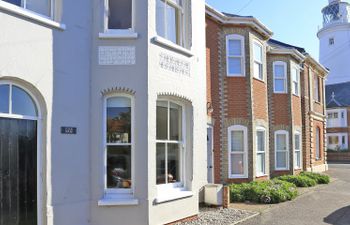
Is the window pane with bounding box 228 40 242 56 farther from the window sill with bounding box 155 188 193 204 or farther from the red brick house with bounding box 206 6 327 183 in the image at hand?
the window sill with bounding box 155 188 193 204

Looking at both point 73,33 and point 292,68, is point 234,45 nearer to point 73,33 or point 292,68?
point 292,68

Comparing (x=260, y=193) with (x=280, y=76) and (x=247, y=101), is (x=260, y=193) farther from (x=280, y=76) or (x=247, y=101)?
(x=280, y=76)

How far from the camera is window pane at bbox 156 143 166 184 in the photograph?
10.3 metres

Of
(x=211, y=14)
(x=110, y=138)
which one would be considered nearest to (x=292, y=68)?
(x=211, y=14)

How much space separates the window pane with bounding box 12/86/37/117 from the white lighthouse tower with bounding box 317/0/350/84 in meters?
59.6

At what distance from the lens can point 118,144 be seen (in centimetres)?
954

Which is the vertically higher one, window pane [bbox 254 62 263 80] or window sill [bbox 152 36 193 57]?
window pane [bbox 254 62 263 80]

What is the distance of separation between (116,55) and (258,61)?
33.2ft

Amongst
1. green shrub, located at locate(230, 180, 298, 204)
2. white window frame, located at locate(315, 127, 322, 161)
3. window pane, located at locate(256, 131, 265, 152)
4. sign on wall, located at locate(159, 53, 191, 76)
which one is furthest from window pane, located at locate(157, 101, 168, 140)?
white window frame, located at locate(315, 127, 322, 161)

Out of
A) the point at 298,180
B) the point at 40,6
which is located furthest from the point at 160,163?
the point at 298,180

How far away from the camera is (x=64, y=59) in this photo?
8797mm

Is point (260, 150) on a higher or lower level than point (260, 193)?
higher

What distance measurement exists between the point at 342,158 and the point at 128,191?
41867 mm

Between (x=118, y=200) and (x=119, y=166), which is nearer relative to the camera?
(x=118, y=200)
